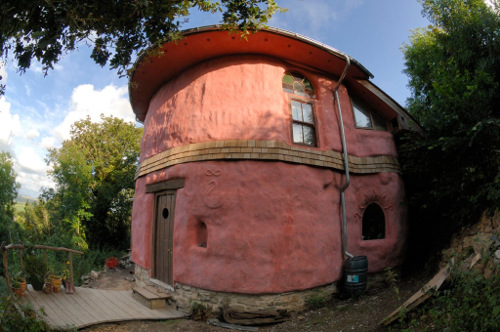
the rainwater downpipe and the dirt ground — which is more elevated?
the rainwater downpipe

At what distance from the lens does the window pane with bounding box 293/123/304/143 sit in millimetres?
6734

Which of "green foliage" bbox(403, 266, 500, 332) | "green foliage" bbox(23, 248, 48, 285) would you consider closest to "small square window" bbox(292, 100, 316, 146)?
"green foliage" bbox(403, 266, 500, 332)

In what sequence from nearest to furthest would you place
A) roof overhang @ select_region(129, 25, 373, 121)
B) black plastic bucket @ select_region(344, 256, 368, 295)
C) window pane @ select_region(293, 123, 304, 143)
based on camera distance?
roof overhang @ select_region(129, 25, 373, 121) < black plastic bucket @ select_region(344, 256, 368, 295) < window pane @ select_region(293, 123, 304, 143)

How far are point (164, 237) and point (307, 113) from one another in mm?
4546

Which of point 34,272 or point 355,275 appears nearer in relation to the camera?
point 34,272

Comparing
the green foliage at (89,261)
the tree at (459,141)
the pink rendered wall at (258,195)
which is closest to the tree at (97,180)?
the green foliage at (89,261)

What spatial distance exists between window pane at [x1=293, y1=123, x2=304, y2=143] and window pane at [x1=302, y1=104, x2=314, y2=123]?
269mm

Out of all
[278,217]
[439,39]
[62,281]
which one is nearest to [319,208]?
[278,217]

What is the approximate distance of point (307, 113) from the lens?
7066mm

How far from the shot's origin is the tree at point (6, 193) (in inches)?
666

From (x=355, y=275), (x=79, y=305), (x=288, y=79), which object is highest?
(x=288, y=79)

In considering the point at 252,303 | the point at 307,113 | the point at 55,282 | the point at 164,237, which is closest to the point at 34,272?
the point at 55,282

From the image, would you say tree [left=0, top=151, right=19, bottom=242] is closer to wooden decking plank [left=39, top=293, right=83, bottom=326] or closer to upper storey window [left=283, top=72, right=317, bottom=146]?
wooden decking plank [left=39, top=293, right=83, bottom=326]

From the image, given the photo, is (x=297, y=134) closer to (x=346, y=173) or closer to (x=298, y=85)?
(x=298, y=85)
